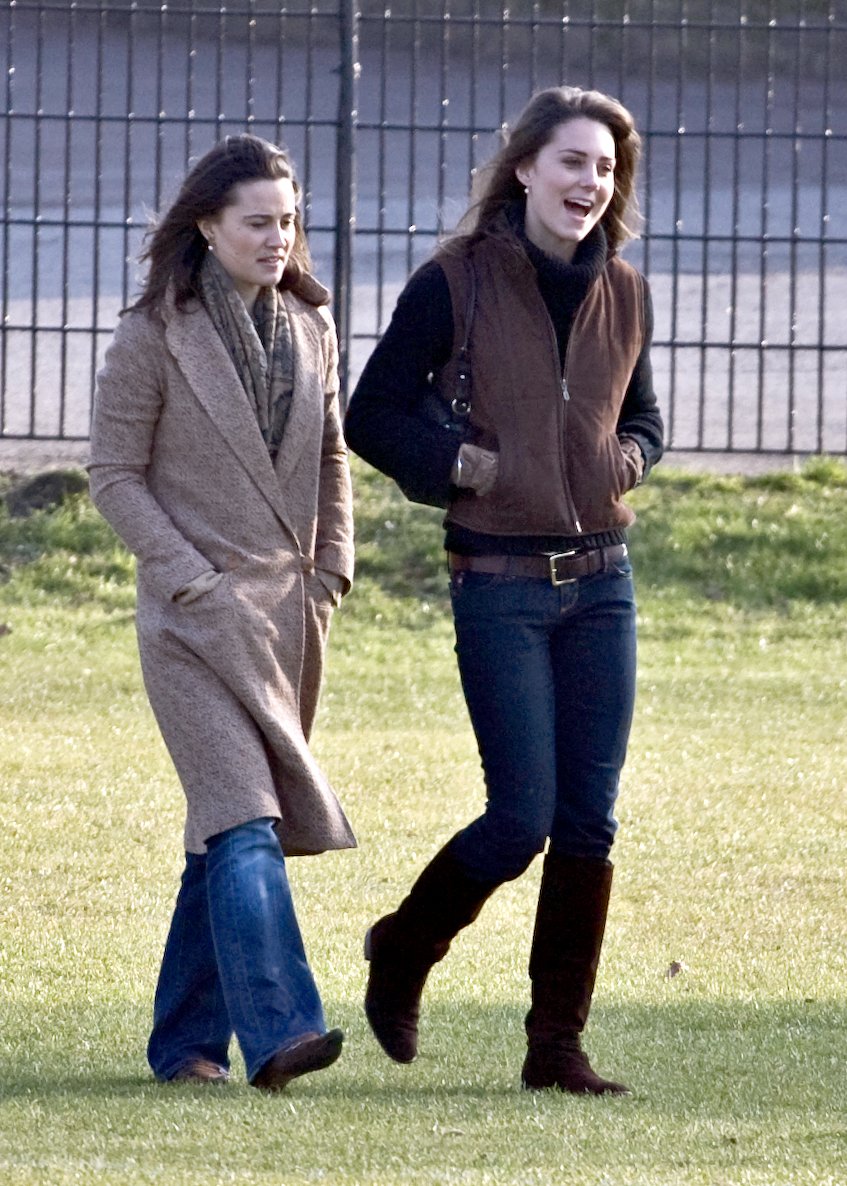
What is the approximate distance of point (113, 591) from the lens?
10.2 meters

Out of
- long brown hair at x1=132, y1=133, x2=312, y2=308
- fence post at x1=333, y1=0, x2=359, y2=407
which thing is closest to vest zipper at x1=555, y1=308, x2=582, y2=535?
long brown hair at x1=132, y1=133, x2=312, y2=308

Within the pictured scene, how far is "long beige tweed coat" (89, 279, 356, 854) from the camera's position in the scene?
13.0 feet

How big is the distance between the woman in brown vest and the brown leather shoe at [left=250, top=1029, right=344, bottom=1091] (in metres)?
0.49

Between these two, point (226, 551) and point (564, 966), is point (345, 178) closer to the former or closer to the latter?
point (226, 551)

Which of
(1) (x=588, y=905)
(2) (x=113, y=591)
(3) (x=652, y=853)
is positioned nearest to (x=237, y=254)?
(1) (x=588, y=905)

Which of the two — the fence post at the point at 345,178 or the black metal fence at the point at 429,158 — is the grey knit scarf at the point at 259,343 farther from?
the fence post at the point at 345,178

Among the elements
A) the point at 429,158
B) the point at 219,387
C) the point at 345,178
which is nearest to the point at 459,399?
the point at 219,387

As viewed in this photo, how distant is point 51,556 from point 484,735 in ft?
21.9

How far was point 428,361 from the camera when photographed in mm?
4062

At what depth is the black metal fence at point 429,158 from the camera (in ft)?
35.1

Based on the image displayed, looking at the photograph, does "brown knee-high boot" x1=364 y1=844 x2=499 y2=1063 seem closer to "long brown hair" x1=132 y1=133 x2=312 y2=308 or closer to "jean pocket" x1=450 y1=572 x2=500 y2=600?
"jean pocket" x1=450 y1=572 x2=500 y2=600

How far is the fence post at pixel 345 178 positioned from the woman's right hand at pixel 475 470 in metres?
6.36

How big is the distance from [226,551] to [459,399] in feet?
1.66

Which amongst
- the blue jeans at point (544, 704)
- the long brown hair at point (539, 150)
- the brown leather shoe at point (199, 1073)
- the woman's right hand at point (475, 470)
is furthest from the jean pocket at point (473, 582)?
the brown leather shoe at point (199, 1073)
